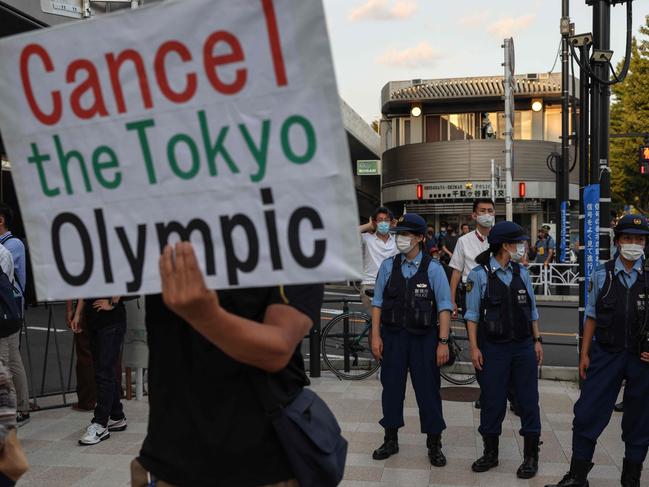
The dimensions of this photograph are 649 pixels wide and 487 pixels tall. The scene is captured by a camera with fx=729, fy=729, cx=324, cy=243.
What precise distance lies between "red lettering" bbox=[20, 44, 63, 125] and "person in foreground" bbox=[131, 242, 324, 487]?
57cm

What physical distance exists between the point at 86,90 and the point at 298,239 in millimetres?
714

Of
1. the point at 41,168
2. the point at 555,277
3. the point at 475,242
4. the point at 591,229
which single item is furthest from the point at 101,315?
the point at 555,277

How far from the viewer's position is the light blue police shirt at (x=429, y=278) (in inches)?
226

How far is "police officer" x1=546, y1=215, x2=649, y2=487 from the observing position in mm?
4699

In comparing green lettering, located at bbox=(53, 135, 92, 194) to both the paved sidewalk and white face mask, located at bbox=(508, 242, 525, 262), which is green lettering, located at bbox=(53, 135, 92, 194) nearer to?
the paved sidewalk

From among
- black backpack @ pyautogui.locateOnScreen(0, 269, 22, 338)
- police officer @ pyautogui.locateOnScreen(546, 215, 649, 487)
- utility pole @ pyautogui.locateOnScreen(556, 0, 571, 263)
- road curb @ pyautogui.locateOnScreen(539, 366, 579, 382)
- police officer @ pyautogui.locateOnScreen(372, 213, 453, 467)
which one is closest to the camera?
police officer @ pyautogui.locateOnScreen(546, 215, 649, 487)

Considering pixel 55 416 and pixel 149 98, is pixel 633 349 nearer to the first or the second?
pixel 149 98

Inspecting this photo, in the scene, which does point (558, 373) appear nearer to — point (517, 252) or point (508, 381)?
point (508, 381)

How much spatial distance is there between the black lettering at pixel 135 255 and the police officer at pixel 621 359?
12.2ft

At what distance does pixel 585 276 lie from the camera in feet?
27.2

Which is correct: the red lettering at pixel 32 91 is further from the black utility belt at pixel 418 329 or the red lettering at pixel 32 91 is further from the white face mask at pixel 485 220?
the white face mask at pixel 485 220

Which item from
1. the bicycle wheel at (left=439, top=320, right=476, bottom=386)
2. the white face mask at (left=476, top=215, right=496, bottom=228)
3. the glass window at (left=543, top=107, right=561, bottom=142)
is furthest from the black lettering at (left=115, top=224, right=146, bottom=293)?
the glass window at (left=543, top=107, right=561, bottom=142)

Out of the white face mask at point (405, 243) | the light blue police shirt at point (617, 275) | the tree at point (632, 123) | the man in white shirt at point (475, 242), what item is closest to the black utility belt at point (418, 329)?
the white face mask at point (405, 243)

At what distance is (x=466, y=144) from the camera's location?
109 ft
